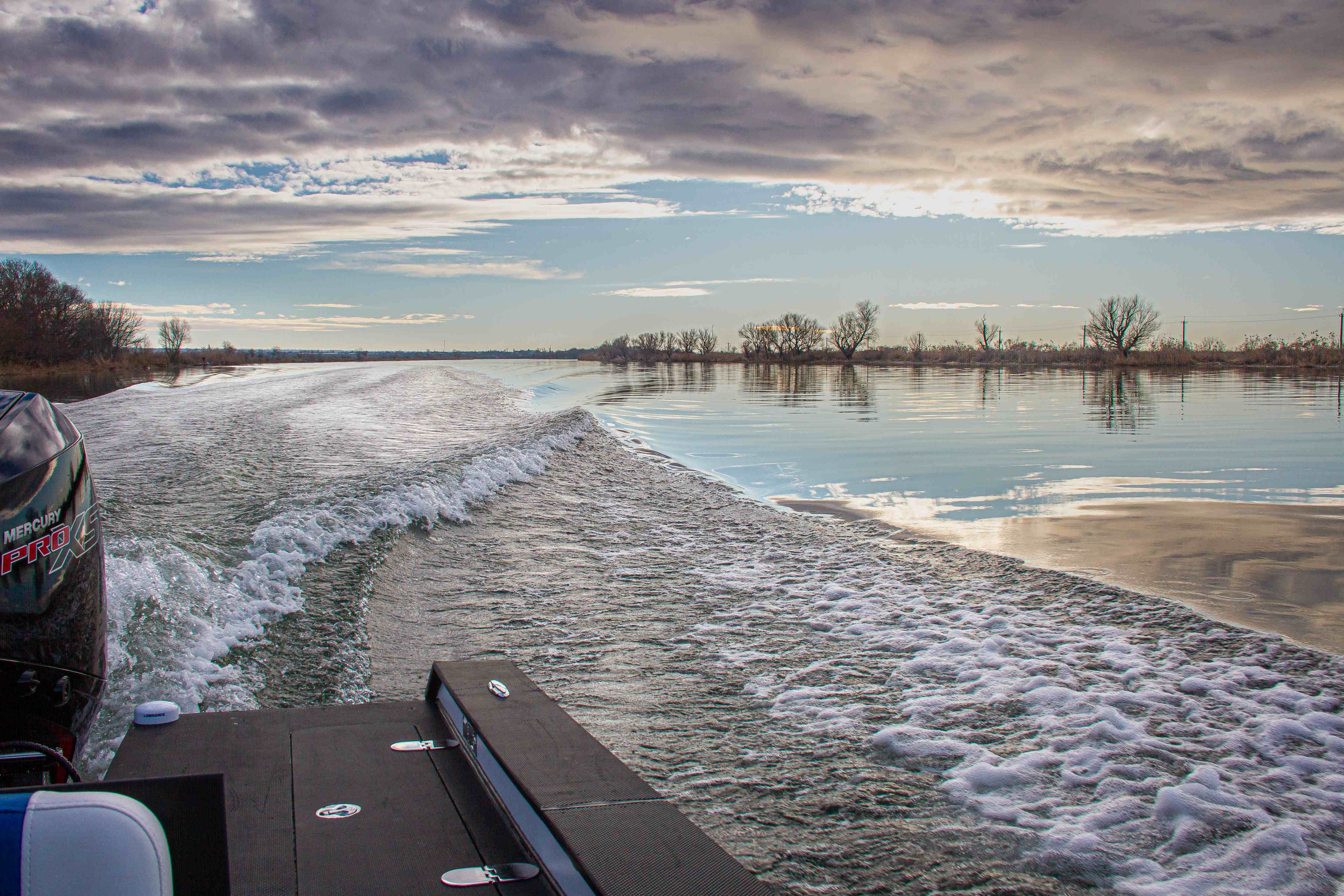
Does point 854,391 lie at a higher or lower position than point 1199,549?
higher

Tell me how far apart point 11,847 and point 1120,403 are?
2962 cm

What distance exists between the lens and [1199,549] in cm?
761

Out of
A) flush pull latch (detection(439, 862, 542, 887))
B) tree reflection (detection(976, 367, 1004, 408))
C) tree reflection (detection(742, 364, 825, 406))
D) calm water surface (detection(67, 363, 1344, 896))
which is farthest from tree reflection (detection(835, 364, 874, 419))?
flush pull latch (detection(439, 862, 542, 887))

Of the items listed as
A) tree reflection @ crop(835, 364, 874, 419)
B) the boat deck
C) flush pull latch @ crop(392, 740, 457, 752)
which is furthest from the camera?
tree reflection @ crop(835, 364, 874, 419)

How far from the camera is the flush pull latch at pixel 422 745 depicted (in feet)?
9.89

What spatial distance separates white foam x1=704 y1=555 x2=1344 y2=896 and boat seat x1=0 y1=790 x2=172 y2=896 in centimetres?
312

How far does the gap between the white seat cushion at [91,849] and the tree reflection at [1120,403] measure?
64.5 ft

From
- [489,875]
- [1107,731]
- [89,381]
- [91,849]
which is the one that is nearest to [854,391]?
[1107,731]

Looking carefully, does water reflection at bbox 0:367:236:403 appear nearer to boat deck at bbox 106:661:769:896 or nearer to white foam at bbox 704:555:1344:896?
boat deck at bbox 106:661:769:896

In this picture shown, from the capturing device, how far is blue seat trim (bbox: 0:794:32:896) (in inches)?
46.3

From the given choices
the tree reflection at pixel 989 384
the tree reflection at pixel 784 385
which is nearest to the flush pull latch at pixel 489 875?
the tree reflection at pixel 989 384

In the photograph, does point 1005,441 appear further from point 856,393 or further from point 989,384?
point 989,384

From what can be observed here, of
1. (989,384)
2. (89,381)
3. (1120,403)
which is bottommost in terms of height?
(1120,403)

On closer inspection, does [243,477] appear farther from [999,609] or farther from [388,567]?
[999,609]
